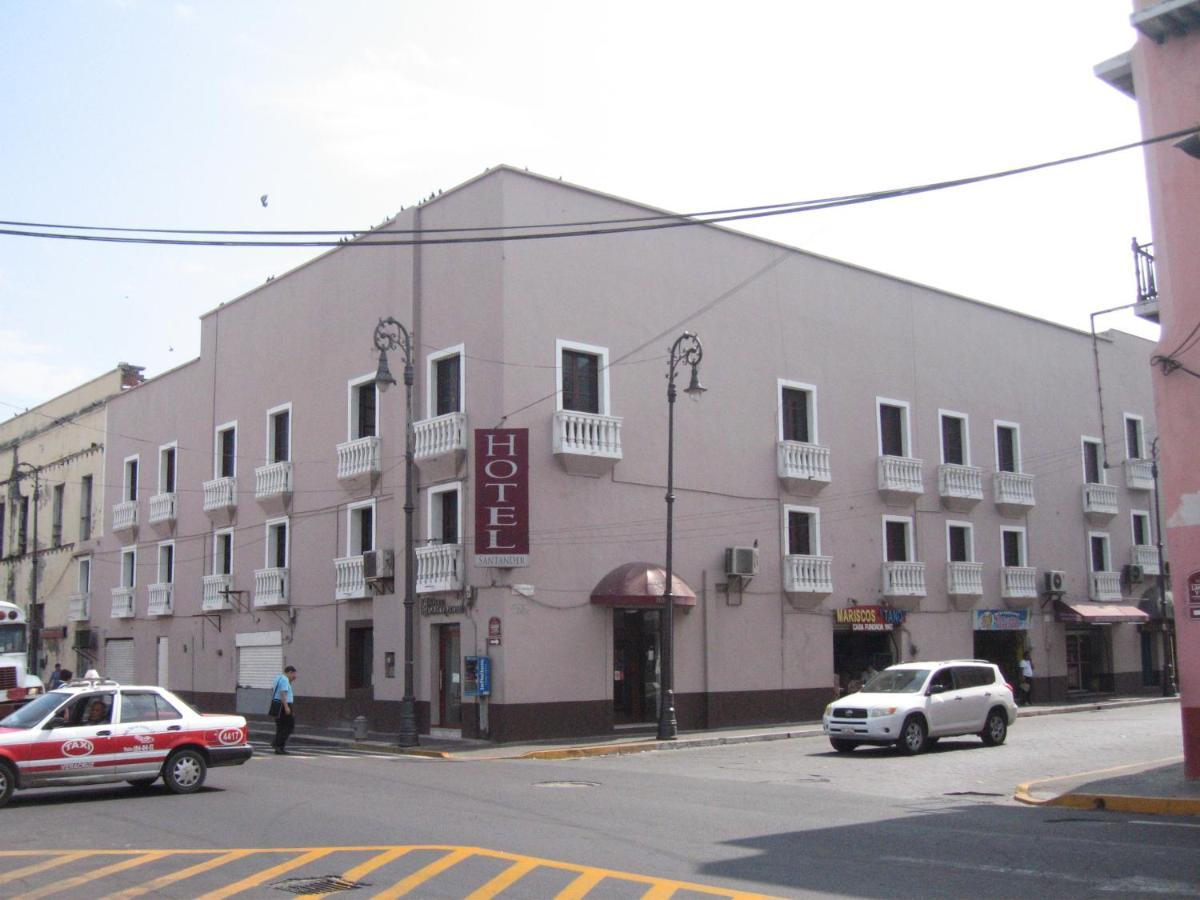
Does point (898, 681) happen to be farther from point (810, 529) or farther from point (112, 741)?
point (112, 741)

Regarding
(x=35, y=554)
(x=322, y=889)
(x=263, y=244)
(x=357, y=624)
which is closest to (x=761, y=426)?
(x=357, y=624)

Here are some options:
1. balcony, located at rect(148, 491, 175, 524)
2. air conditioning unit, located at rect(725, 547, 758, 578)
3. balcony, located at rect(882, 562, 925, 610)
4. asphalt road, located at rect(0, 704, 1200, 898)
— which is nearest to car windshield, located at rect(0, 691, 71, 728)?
asphalt road, located at rect(0, 704, 1200, 898)

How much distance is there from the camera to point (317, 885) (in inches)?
394

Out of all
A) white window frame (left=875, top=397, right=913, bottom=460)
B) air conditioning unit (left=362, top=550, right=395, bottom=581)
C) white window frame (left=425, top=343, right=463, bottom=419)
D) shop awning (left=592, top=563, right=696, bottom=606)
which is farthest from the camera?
white window frame (left=875, top=397, right=913, bottom=460)

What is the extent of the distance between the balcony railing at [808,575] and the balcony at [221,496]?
16366mm

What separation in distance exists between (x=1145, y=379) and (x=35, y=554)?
42.9 meters

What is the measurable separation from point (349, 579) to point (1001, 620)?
19.4 meters

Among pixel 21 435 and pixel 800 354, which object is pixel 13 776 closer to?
pixel 800 354

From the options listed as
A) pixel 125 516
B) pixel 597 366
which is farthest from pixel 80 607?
pixel 597 366

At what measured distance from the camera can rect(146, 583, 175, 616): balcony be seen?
3981 cm

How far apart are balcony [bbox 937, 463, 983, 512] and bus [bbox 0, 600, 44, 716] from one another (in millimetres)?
24396

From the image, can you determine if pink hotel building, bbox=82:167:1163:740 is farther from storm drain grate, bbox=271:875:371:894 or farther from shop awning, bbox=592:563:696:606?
storm drain grate, bbox=271:875:371:894

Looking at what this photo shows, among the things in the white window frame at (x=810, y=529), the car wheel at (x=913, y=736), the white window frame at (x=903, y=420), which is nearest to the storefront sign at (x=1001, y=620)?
the white window frame at (x=903, y=420)

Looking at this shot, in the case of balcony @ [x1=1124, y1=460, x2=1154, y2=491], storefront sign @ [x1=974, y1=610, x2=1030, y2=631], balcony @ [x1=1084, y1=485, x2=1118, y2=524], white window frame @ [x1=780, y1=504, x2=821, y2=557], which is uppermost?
balcony @ [x1=1124, y1=460, x2=1154, y2=491]
